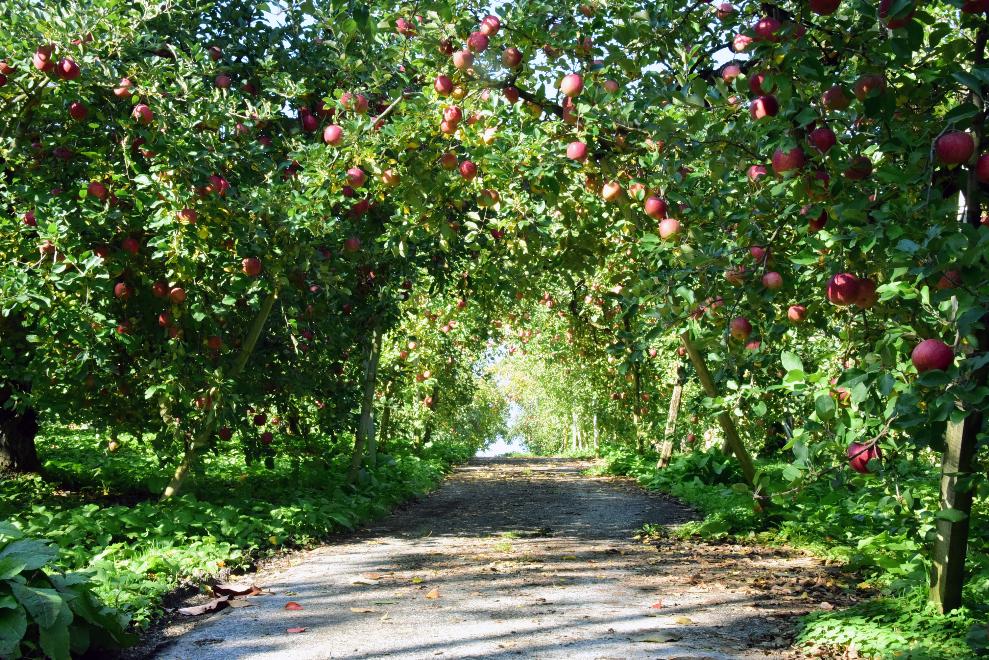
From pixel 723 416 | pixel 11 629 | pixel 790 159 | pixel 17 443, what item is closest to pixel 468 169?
pixel 790 159

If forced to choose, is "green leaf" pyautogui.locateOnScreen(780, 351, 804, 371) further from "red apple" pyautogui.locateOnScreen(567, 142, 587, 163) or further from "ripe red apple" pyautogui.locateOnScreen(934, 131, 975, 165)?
"red apple" pyautogui.locateOnScreen(567, 142, 587, 163)

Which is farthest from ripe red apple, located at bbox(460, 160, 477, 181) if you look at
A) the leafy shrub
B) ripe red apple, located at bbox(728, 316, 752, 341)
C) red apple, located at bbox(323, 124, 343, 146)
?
the leafy shrub

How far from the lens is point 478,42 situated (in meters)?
4.81

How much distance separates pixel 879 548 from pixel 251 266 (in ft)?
17.1

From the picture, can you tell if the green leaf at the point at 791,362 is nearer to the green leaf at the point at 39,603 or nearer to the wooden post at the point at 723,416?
the green leaf at the point at 39,603

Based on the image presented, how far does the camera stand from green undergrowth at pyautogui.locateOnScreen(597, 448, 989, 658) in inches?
144

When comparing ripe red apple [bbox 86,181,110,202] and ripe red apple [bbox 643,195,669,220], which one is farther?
ripe red apple [bbox 86,181,110,202]

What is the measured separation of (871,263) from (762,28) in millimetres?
1208

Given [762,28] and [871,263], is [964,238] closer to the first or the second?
[871,263]

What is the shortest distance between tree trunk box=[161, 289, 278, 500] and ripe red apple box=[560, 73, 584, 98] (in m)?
3.74

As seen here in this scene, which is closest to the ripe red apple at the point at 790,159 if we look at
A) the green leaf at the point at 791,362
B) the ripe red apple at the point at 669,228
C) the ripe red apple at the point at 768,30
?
the ripe red apple at the point at 768,30

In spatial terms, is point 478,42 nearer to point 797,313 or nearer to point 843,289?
point 797,313

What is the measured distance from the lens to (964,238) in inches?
108

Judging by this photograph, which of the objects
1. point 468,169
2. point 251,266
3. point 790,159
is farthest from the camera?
point 251,266
